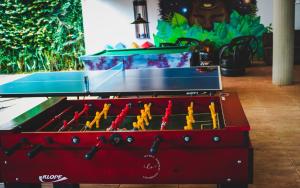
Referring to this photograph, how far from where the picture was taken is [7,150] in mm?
2129

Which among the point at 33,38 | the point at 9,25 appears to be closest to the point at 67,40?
the point at 33,38

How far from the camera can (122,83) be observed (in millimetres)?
4449

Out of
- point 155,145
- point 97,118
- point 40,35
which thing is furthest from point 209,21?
point 155,145

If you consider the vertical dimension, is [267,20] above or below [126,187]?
above

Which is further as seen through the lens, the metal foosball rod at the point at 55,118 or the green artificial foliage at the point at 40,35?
the green artificial foliage at the point at 40,35

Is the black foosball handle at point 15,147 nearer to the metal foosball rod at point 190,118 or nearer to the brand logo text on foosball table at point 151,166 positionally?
the brand logo text on foosball table at point 151,166

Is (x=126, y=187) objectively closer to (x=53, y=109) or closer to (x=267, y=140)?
(x=53, y=109)

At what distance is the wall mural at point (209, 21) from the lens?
10383 millimetres

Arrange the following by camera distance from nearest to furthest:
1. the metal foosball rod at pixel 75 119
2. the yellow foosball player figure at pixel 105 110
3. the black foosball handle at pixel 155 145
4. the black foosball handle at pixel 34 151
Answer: the black foosball handle at pixel 155 145 < the black foosball handle at pixel 34 151 < the metal foosball rod at pixel 75 119 < the yellow foosball player figure at pixel 105 110

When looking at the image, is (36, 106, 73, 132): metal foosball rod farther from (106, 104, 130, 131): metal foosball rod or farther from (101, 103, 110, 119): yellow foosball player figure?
(106, 104, 130, 131): metal foosball rod

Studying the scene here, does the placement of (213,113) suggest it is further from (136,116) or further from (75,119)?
(75,119)

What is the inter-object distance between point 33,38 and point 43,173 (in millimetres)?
9544

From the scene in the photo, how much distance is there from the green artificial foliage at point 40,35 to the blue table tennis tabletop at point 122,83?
5.57m

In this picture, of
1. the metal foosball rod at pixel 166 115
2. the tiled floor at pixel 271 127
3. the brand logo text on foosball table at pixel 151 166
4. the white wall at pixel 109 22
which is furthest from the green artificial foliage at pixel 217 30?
the brand logo text on foosball table at pixel 151 166
